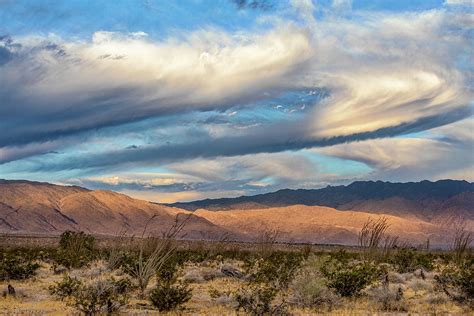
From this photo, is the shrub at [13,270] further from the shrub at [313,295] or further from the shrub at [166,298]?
the shrub at [313,295]

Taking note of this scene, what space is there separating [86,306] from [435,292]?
42.6ft

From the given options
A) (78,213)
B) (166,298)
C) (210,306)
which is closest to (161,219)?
(78,213)

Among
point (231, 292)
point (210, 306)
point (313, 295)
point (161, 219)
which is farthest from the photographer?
point (161, 219)

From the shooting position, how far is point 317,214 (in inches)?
7397

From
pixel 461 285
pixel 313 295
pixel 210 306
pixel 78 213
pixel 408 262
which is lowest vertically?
pixel 408 262

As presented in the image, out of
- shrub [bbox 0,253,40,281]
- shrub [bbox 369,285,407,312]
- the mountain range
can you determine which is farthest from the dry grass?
the mountain range

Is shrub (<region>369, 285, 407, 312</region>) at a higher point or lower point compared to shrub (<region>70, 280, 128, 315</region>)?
lower

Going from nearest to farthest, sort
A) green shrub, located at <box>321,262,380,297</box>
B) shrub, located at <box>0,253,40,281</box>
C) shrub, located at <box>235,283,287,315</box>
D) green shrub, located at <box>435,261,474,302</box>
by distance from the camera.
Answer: shrub, located at <box>235,283,287,315</box> → green shrub, located at <box>435,261,474,302</box> → green shrub, located at <box>321,262,380,297</box> → shrub, located at <box>0,253,40,281</box>

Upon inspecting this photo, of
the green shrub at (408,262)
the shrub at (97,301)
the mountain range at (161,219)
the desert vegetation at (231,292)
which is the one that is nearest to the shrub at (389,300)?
the desert vegetation at (231,292)

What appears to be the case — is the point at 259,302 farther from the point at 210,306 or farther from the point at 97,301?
the point at 97,301

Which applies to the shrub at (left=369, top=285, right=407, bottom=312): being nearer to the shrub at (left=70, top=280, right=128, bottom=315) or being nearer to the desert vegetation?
the desert vegetation

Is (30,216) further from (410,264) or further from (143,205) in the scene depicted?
(410,264)

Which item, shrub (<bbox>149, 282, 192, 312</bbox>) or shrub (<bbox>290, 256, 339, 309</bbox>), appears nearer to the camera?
shrub (<bbox>149, 282, 192, 312</bbox>)

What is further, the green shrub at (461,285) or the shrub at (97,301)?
the green shrub at (461,285)
